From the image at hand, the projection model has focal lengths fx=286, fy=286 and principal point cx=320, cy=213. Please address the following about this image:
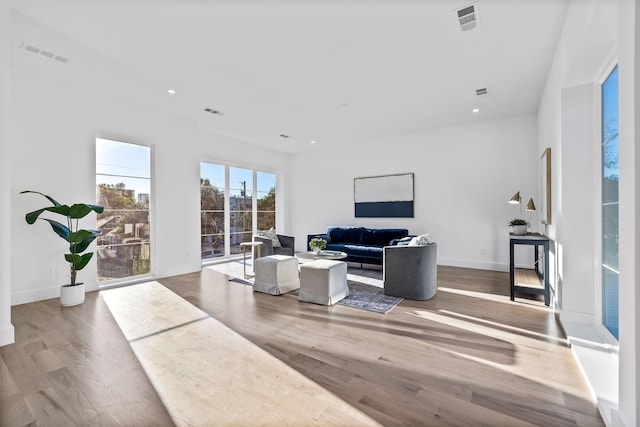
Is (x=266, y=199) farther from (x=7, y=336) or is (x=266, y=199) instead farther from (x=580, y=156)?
(x=580, y=156)

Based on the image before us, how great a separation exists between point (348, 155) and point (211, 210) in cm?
360

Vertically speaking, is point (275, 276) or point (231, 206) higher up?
point (231, 206)

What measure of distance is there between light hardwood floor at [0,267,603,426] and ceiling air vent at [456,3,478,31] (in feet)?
9.64

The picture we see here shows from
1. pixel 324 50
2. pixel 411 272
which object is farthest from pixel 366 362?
pixel 324 50

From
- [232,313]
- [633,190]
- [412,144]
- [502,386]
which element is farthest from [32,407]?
[412,144]

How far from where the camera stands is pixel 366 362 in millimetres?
2223

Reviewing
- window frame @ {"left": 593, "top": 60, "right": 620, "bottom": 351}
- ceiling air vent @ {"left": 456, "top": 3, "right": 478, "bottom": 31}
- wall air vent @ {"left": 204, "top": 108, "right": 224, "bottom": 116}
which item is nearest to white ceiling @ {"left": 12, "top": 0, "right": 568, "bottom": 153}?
ceiling air vent @ {"left": 456, "top": 3, "right": 478, "bottom": 31}

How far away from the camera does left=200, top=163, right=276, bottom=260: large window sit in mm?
6367

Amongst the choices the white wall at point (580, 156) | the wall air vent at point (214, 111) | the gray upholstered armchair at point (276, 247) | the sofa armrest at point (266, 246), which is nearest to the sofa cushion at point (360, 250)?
the gray upholstered armchair at point (276, 247)

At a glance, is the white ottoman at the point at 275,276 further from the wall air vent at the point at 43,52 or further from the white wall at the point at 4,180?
the wall air vent at the point at 43,52

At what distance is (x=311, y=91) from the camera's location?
421 centimetres

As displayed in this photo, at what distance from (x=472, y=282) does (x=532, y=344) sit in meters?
2.20

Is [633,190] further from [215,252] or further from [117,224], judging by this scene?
[215,252]

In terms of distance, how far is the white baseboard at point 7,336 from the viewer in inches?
99.0
